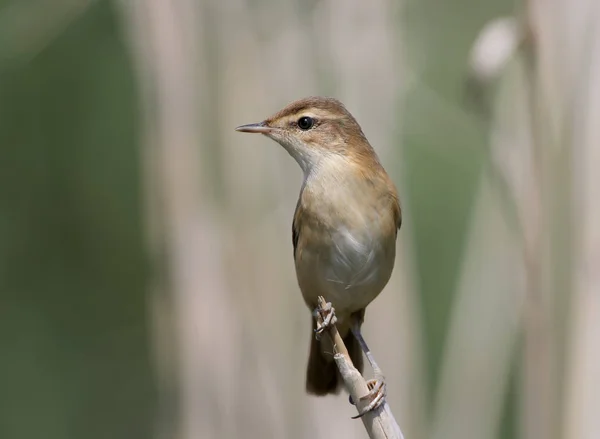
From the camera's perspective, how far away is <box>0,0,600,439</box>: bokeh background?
7.82 ft

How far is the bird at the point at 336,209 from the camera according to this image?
104 inches

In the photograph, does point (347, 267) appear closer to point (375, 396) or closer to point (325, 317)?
point (325, 317)

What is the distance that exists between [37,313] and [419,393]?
6.47 feet

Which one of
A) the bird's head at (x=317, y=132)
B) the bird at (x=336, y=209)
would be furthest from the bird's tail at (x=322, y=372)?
the bird's head at (x=317, y=132)

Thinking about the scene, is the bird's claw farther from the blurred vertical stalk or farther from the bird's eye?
the bird's eye

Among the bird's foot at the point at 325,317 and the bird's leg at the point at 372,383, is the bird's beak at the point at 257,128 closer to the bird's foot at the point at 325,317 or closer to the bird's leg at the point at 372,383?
the bird's foot at the point at 325,317

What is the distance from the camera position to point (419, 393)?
2.99 metres

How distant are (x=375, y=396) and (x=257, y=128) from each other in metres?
0.90

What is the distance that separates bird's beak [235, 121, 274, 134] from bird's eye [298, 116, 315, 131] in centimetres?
9

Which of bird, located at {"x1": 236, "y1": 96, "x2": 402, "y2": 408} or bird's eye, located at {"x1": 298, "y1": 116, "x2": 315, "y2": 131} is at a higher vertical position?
bird's eye, located at {"x1": 298, "y1": 116, "x2": 315, "y2": 131}

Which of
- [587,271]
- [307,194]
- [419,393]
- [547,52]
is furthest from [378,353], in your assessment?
[547,52]

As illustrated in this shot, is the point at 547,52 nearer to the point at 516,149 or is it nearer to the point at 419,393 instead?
the point at 516,149

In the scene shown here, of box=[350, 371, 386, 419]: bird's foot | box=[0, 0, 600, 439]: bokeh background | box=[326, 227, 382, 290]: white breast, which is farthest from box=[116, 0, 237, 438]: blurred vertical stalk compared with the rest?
box=[350, 371, 386, 419]: bird's foot

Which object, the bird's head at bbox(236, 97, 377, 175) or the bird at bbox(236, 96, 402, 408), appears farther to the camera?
the bird's head at bbox(236, 97, 377, 175)
